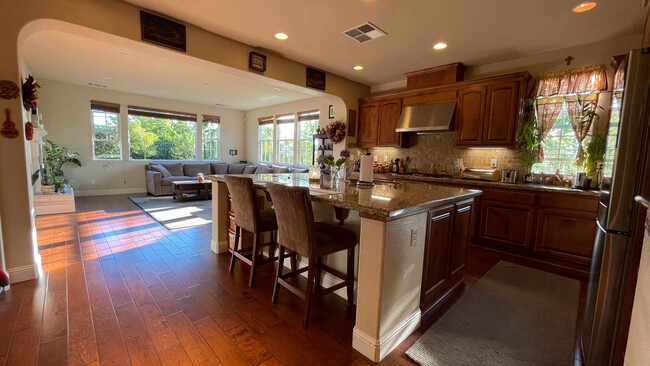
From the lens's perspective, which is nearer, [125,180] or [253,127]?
[125,180]

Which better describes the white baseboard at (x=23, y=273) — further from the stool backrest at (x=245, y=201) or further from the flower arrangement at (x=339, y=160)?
the flower arrangement at (x=339, y=160)

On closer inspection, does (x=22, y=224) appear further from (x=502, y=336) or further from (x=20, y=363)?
(x=502, y=336)

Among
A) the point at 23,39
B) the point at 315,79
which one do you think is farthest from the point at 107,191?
the point at 315,79

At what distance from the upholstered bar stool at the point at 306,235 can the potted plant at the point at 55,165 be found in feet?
15.0

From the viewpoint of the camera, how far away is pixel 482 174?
12.6 ft

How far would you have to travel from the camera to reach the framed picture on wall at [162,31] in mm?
2668

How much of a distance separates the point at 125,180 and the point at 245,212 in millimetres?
6617

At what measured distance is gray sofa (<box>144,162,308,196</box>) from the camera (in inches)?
262

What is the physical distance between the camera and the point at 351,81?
5012 millimetres

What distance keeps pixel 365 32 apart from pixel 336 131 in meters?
2.27

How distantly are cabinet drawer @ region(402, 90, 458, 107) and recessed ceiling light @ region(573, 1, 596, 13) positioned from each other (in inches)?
63.4

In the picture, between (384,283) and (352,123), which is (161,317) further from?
(352,123)

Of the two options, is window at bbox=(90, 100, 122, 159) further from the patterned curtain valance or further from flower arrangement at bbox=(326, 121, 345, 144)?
the patterned curtain valance

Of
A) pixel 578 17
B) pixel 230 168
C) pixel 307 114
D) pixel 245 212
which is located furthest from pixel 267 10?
pixel 230 168
